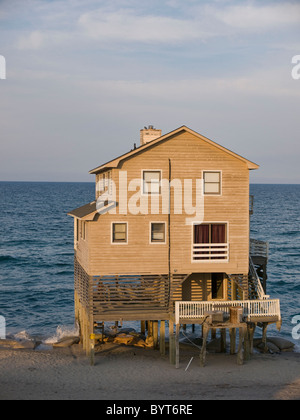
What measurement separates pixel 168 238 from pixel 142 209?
212 cm

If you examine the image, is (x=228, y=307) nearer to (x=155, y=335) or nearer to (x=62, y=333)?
(x=155, y=335)

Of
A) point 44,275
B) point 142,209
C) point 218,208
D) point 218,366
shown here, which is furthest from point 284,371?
point 44,275

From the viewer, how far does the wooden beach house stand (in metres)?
31.6

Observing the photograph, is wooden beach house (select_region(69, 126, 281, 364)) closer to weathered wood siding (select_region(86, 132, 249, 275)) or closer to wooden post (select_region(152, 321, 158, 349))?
weathered wood siding (select_region(86, 132, 249, 275))

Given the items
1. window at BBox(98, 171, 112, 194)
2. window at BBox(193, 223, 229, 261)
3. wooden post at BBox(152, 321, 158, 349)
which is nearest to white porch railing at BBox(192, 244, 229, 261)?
window at BBox(193, 223, 229, 261)

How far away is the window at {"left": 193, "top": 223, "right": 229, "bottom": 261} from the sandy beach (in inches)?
237

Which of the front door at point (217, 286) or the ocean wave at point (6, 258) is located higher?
the front door at point (217, 286)

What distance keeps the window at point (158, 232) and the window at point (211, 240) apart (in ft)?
5.86

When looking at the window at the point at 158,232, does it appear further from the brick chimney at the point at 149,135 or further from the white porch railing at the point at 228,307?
the brick chimney at the point at 149,135

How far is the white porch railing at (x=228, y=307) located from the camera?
31.4 meters

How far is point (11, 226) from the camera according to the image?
390 ft
